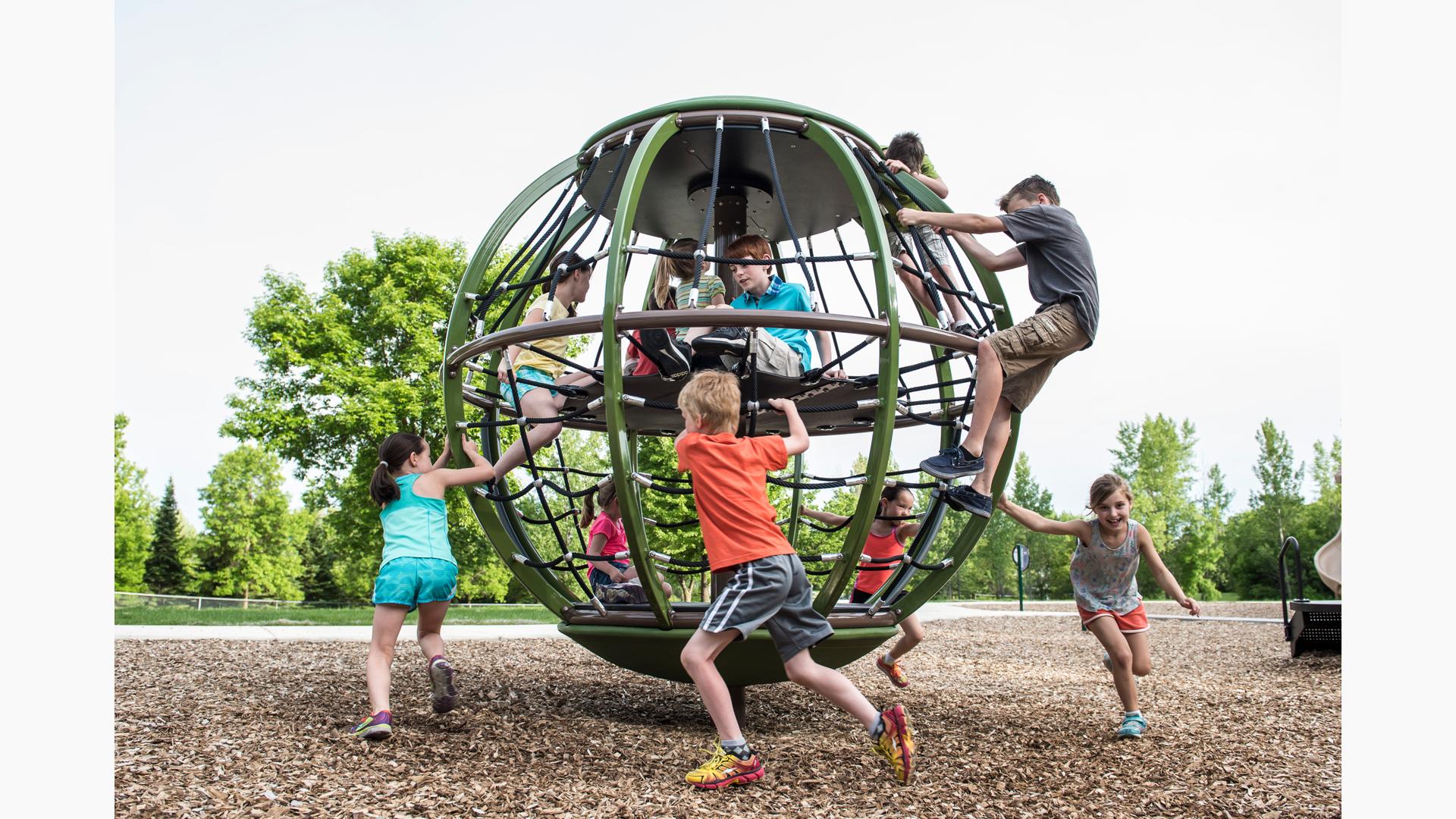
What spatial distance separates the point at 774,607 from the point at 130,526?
125 ft

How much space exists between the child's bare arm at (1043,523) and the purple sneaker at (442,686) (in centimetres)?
249

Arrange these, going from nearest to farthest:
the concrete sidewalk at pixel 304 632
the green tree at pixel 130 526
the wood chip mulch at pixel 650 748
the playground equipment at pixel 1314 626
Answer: the wood chip mulch at pixel 650 748 < the playground equipment at pixel 1314 626 < the concrete sidewalk at pixel 304 632 < the green tree at pixel 130 526

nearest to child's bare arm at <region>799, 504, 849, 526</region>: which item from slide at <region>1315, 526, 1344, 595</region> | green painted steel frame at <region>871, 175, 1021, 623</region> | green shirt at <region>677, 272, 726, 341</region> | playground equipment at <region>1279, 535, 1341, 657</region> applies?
green painted steel frame at <region>871, 175, 1021, 623</region>

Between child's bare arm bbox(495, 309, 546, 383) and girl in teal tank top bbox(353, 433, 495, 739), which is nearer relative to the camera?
girl in teal tank top bbox(353, 433, 495, 739)

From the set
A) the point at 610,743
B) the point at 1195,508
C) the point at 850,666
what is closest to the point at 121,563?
the point at 850,666

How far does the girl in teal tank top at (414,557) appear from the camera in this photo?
158 inches

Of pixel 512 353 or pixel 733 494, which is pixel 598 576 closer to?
pixel 512 353

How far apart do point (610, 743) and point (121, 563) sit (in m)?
37.3

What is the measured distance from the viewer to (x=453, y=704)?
4.22 meters

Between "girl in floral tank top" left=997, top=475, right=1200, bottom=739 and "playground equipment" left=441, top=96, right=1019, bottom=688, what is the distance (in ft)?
1.58

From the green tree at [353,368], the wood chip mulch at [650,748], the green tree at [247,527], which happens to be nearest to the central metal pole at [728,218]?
the wood chip mulch at [650,748]

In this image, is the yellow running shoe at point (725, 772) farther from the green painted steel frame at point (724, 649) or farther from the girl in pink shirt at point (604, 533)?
the girl in pink shirt at point (604, 533)

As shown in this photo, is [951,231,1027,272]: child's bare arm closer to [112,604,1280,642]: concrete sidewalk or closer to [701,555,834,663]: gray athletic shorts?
[701,555,834,663]: gray athletic shorts

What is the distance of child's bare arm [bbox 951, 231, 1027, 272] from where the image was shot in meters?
4.43
